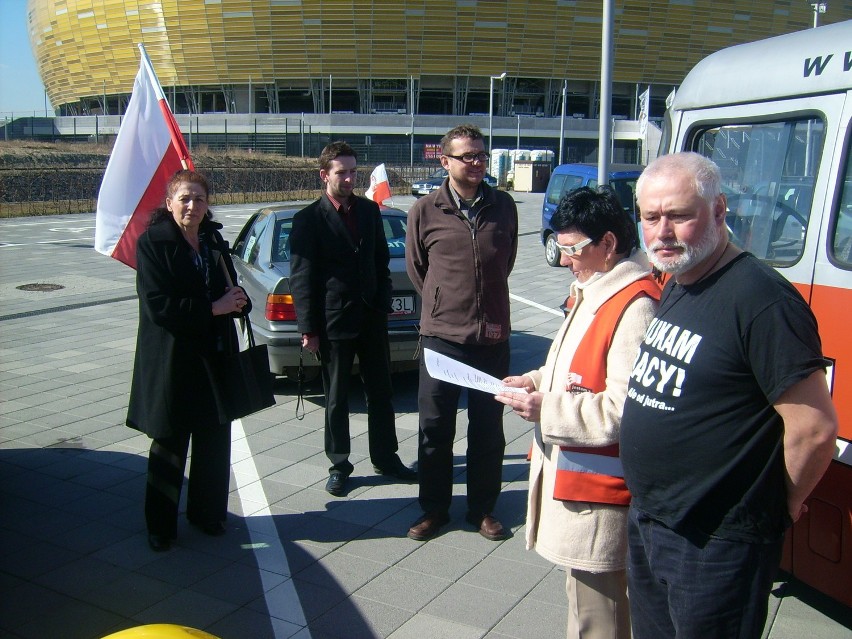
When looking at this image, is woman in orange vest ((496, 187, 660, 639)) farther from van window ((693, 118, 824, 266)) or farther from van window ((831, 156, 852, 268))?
van window ((693, 118, 824, 266))

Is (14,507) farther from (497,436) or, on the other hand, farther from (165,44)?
(165,44)

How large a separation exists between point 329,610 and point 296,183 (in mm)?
43153

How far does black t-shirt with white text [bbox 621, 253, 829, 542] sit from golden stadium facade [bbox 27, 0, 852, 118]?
72367 millimetres

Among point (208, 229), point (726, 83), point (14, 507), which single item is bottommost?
point (14, 507)

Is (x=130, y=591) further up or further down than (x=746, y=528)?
further down

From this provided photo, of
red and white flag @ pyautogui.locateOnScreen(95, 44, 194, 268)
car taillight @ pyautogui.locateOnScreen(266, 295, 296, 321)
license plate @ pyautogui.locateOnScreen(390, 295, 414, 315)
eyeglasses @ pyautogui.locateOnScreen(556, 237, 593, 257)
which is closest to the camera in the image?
eyeglasses @ pyautogui.locateOnScreen(556, 237, 593, 257)

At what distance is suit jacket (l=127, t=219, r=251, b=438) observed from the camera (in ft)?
13.7

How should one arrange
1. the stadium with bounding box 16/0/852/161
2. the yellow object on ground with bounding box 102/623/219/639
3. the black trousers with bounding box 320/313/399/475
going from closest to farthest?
the yellow object on ground with bounding box 102/623/219/639, the black trousers with bounding box 320/313/399/475, the stadium with bounding box 16/0/852/161

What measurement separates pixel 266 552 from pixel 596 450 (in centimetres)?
235

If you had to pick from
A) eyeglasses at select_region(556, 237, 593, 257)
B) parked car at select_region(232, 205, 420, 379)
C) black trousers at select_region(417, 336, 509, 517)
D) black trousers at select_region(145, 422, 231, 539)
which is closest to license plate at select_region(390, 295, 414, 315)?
parked car at select_region(232, 205, 420, 379)

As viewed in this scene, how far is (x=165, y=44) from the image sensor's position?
7538cm

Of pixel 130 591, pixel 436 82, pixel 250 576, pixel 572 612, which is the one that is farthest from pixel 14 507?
pixel 436 82

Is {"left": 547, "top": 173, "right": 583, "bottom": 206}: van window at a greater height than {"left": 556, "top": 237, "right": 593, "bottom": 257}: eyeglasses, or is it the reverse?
{"left": 556, "top": 237, "right": 593, "bottom": 257}: eyeglasses

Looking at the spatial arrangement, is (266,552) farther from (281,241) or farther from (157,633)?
(281,241)
